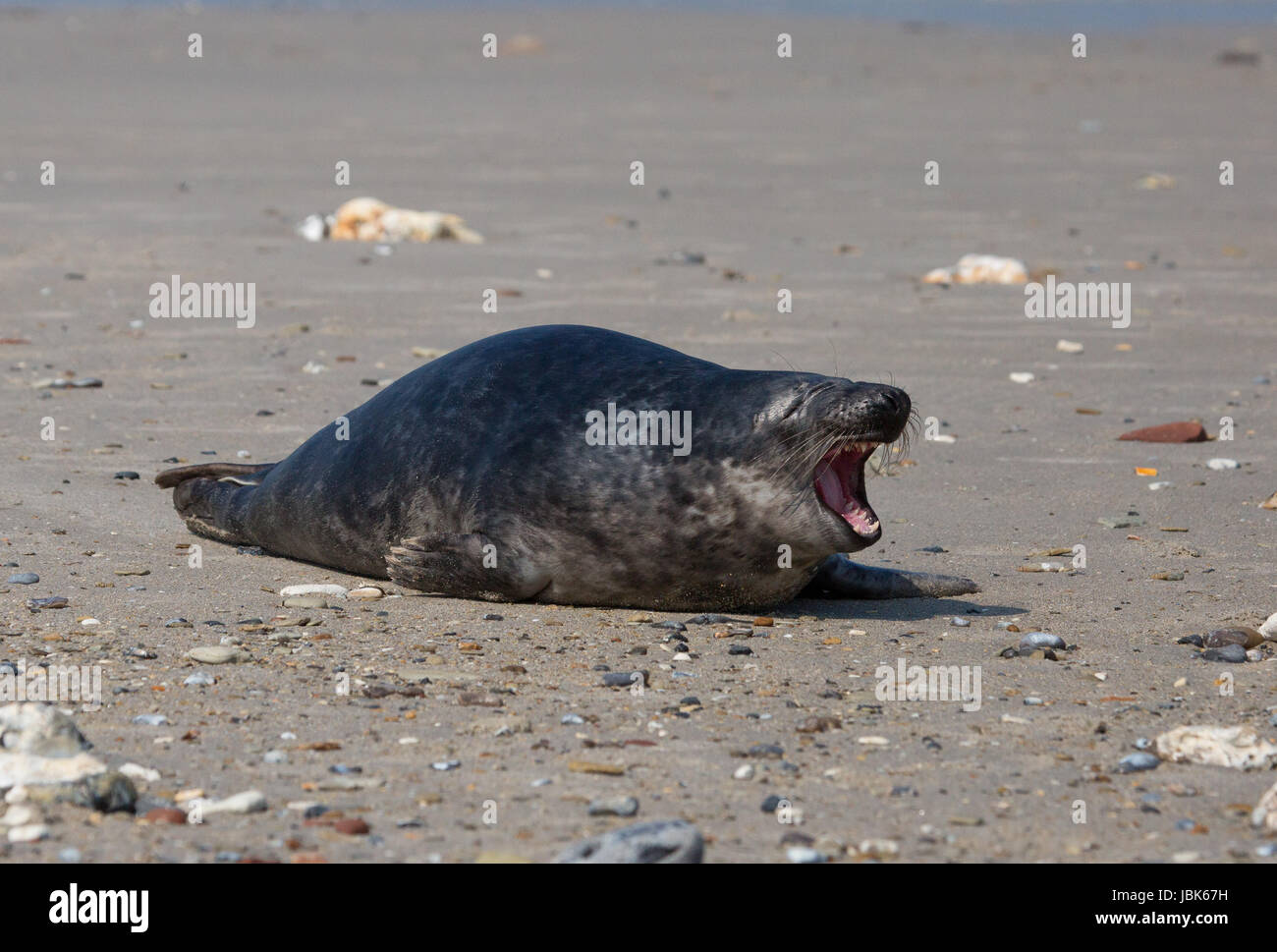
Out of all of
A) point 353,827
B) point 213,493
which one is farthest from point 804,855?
point 213,493

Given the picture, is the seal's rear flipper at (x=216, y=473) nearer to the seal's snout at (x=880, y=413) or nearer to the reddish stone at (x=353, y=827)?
the seal's snout at (x=880, y=413)

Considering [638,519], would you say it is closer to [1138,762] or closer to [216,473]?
[1138,762]

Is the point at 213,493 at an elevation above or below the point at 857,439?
below

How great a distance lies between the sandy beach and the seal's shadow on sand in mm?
26

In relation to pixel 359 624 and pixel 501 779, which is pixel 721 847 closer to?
pixel 501 779

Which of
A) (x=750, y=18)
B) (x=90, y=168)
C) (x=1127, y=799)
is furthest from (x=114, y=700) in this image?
(x=750, y=18)

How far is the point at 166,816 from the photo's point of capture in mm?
3623

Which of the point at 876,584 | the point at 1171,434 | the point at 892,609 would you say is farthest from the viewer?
the point at 1171,434

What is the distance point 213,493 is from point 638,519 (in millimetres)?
1749

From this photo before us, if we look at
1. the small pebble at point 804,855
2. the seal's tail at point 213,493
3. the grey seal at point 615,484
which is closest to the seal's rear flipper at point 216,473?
the seal's tail at point 213,493

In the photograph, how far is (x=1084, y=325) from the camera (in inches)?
412

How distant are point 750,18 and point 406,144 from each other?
26645mm

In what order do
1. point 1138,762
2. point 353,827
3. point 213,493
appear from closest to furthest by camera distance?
1. point 353,827
2. point 1138,762
3. point 213,493

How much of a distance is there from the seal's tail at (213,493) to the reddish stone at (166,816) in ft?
8.57
